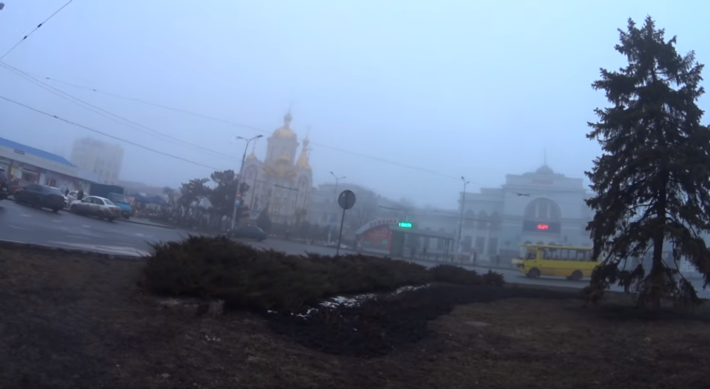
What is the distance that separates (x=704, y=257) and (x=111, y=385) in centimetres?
1209

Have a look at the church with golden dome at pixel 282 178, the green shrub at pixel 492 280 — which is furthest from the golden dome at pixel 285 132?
the green shrub at pixel 492 280

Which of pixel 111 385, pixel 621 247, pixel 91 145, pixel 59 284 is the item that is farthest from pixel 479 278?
pixel 91 145

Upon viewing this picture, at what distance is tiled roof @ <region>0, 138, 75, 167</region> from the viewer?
53.4 metres

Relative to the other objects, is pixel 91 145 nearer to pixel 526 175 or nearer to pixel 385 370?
pixel 526 175

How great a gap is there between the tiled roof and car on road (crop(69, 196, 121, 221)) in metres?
18.8

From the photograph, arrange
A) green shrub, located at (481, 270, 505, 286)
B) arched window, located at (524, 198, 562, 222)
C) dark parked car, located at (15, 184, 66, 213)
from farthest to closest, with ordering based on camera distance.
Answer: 1. arched window, located at (524, 198, 562, 222)
2. dark parked car, located at (15, 184, 66, 213)
3. green shrub, located at (481, 270, 505, 286)

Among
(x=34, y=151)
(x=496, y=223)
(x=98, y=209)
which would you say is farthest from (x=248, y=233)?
(x=34, y=151)

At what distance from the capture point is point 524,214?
56.6m

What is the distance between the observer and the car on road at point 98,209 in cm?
3678

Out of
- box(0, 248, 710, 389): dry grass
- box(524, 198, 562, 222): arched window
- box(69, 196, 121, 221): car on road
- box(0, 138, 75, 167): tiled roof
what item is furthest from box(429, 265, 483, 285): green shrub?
box(0, 138, 75, 167): tiled roof

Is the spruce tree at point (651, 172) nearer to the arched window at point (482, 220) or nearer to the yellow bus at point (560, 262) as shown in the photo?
the yellow bus at point (560, 262)

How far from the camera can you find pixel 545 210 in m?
57.1

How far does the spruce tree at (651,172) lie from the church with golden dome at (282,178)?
41.5 meters

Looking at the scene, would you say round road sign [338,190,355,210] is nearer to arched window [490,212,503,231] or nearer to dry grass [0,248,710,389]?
dry grass [0,248,710,389]
